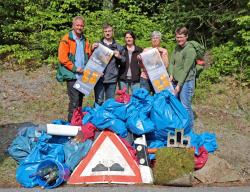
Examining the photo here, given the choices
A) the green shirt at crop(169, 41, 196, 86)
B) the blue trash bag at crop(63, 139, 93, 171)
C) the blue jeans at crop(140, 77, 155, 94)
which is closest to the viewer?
the blue trash bag at crop(63, 139, 93, 171)

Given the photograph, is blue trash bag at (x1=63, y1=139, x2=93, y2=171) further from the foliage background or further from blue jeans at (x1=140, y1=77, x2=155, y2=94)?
the foliage background

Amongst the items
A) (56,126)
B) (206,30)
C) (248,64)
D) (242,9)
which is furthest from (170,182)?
(206,30)

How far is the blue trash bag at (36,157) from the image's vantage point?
637 centimetres

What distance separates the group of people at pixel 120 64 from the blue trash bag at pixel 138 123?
3.18 feet

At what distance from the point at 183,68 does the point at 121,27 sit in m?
6.23

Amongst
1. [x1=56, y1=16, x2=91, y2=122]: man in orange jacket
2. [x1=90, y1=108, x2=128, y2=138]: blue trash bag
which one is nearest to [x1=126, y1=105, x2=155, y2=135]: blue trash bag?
[x1=90, y1=108, x2=128, y2=138]: blue trash bag

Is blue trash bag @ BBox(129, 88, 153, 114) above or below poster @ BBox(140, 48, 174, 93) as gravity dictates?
below

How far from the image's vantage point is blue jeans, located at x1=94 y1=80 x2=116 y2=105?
7.81 metres

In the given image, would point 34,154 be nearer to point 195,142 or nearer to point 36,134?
point 36,134

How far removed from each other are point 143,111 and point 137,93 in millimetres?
313

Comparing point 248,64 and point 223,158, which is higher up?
point 248,64

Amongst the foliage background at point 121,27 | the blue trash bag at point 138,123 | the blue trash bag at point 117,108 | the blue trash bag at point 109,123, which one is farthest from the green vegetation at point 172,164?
the foliage background at point 121,27

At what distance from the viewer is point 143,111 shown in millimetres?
6930

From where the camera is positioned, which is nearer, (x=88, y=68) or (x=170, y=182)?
(x=170, y=182)
